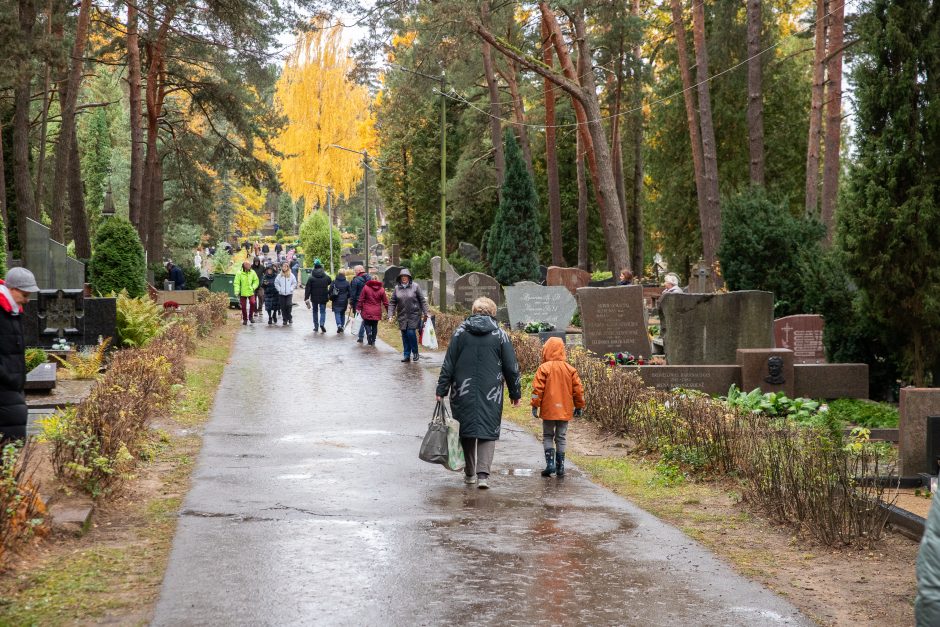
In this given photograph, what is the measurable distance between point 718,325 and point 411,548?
10.8 metres

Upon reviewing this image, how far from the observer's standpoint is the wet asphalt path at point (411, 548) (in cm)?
617

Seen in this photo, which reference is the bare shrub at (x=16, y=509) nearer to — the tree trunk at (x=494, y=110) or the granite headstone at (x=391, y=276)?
the tree trunk at (x=494, y=110)

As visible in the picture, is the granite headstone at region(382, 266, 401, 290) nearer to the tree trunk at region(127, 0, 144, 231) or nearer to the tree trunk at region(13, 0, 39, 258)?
the tree trunk at region(127, 0, 144, 231)

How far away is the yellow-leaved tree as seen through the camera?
58375 millimetres

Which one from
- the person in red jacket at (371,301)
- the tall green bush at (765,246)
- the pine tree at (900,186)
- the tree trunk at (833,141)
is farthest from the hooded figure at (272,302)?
the pine tree at (900,186)

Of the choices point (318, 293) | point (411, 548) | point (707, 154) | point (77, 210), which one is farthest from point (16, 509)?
point (77, 210)

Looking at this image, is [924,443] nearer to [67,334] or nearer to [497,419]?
[497,419]

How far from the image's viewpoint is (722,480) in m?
9.91

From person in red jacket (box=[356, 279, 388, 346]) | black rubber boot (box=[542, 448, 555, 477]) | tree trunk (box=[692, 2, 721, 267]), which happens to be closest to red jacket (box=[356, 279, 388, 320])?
person in red jacket (box=[356, 279, 388, 346])

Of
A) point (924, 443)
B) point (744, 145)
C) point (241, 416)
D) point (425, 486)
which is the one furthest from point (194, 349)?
point (744, 145)

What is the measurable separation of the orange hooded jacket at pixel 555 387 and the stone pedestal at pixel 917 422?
2867mm

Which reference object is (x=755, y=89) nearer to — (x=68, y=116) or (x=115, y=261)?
(x=115, y=261)

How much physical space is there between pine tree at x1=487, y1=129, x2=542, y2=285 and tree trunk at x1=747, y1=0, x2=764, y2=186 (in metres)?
11.9

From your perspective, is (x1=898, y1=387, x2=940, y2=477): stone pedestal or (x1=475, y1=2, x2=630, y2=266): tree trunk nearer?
(x1=898, y1=387, x2=940, y2=477): stone pedestal
